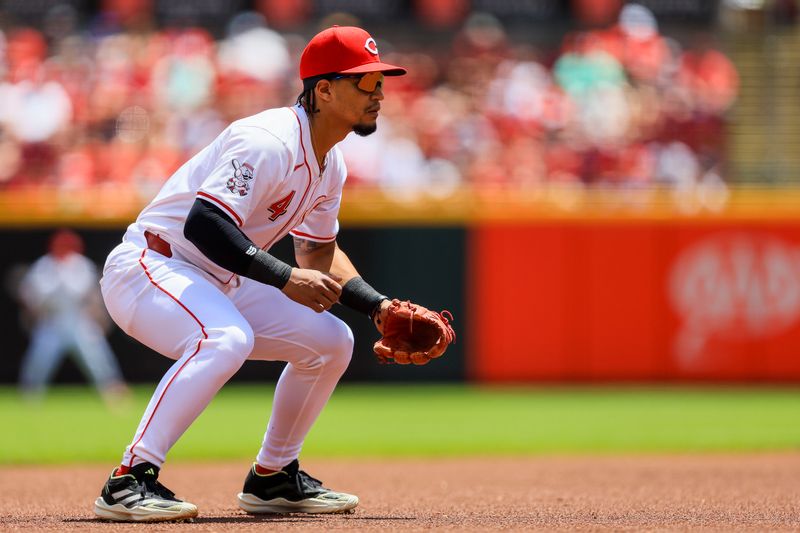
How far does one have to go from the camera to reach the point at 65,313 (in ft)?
40.9

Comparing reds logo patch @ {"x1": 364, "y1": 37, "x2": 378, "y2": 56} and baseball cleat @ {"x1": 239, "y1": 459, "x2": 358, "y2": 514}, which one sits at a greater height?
reds logo patch @ {"x1": 364, "y1": 37, "x2": 378, "y2": 56}

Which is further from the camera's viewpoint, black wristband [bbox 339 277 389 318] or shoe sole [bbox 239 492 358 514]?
shoe sole [bbox 239 492 358 514]

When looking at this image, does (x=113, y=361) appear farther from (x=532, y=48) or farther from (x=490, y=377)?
(x=532, y=48)

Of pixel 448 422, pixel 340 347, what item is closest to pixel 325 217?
pixel 340 347

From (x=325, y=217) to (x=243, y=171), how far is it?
699 mm

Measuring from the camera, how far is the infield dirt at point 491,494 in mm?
4465

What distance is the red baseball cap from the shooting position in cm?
461

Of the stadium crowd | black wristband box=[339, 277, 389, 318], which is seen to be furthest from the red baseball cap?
the stadium crowd

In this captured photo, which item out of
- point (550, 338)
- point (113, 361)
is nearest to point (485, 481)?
point (550, 338)

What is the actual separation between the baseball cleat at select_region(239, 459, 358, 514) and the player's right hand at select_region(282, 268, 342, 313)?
0.93m

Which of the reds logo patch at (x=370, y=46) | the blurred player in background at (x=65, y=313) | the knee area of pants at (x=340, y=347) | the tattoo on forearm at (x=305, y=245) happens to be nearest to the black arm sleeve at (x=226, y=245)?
the knee area of pants at (x=340, y=347)

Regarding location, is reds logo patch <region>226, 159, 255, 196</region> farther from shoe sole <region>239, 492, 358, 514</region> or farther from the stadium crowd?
the stadium crowd

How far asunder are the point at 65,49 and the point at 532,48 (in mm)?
5687

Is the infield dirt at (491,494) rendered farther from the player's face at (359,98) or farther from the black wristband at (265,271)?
the player's face at (359,98)
